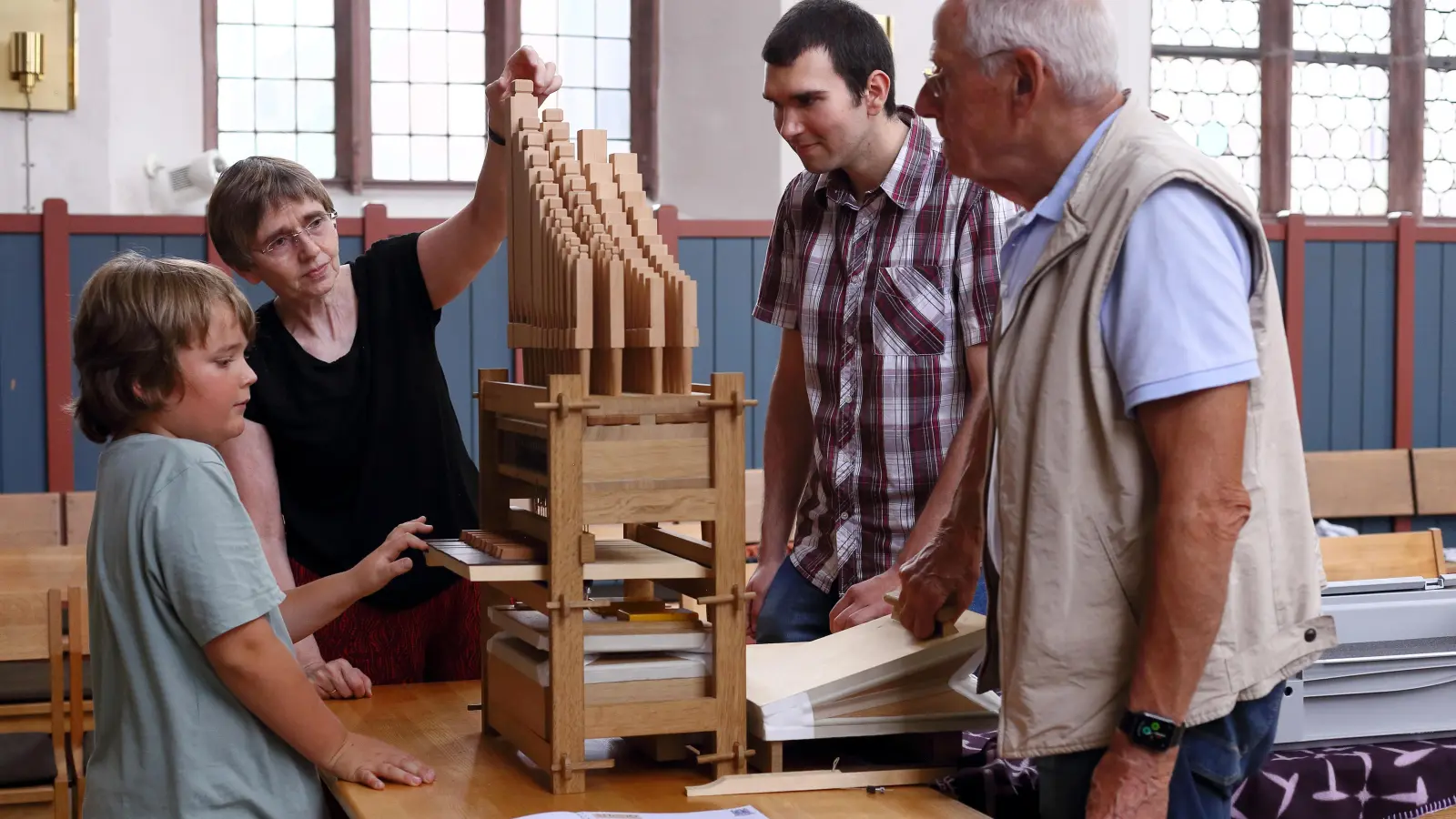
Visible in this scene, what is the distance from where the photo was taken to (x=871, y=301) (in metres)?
2.54

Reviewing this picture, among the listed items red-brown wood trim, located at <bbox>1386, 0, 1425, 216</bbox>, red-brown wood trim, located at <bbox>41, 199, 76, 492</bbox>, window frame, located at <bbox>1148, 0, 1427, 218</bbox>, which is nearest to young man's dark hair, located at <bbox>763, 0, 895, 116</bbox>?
red-brown wood trim, located at <bbox>41, 199, 76, 492</bbox>

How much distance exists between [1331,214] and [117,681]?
26.6 feet

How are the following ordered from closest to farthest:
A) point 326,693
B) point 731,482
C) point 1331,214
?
point 731,482
point 326,693
point 1331,214

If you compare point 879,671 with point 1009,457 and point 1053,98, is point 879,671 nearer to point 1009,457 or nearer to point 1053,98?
point 1009,457

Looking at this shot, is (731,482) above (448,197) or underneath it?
underneath

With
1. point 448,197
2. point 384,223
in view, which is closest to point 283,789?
point 384,223

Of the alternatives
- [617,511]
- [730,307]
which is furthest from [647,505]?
[730,307]

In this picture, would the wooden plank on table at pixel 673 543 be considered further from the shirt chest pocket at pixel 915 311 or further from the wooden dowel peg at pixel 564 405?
the shirt chest pocket at pixel 915 311

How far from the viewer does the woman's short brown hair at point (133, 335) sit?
72.1 inches

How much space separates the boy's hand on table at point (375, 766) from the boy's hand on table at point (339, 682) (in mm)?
426

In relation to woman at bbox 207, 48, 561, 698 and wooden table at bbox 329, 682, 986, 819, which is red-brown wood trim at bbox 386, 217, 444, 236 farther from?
wooden table at bbox 329, 682, 986, 819

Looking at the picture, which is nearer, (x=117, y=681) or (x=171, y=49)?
(x=117, y=681)

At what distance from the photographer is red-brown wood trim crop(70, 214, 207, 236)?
6.25m

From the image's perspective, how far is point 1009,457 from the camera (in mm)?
1561
